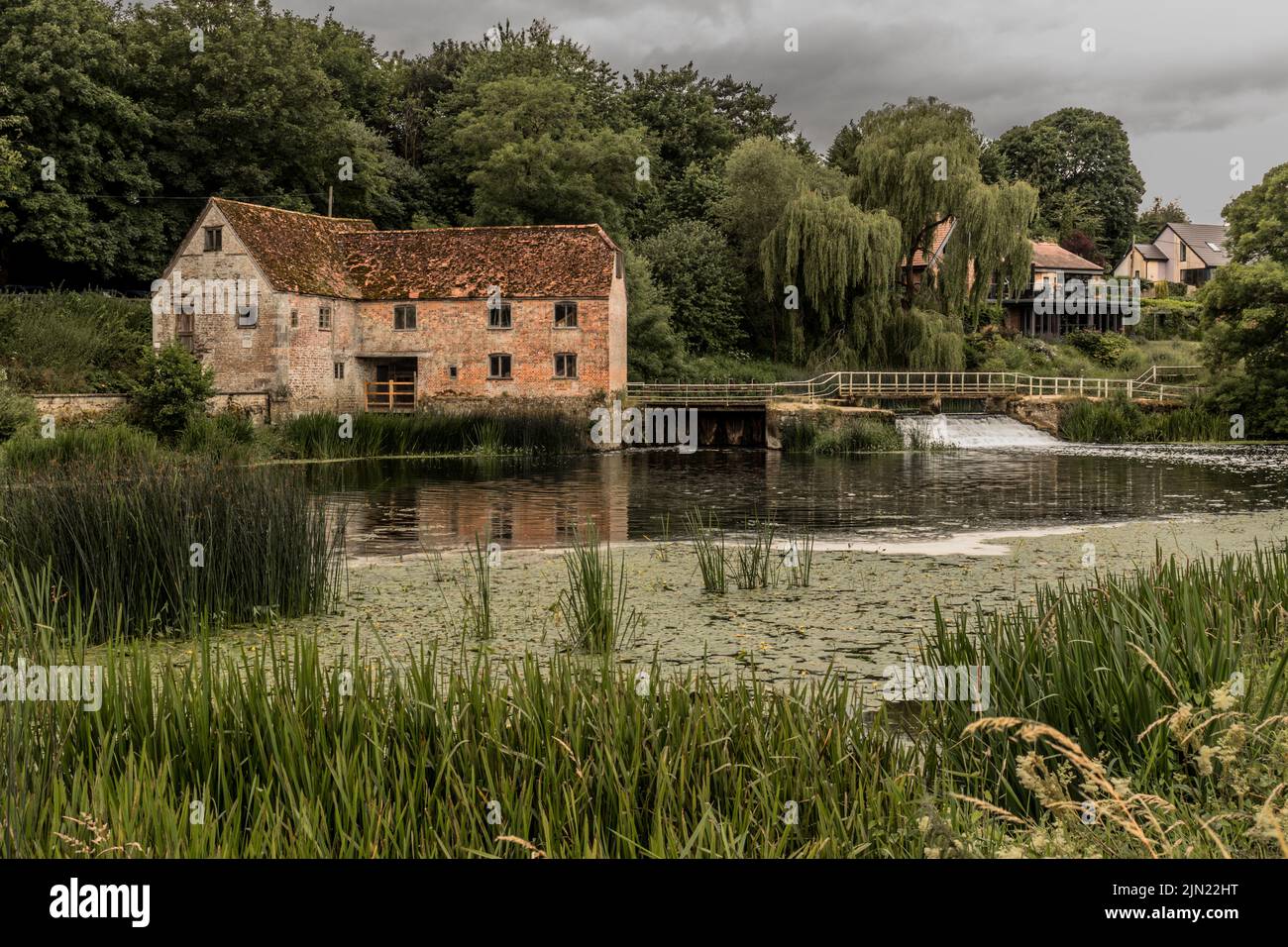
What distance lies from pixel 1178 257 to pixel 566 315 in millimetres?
62614

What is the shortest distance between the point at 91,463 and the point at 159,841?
8.30m

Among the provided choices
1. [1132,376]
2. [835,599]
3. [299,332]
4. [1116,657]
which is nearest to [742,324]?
[1132,376]

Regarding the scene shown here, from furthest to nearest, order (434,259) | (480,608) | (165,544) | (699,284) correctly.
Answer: (699,284) < (434,259) < (480,608) < (165,544)

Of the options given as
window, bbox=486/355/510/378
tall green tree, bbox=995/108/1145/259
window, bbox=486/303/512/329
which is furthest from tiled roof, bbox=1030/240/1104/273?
window, bbox=486/355/510/378

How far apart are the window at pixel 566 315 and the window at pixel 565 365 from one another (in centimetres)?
103

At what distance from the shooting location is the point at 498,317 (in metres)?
45.2

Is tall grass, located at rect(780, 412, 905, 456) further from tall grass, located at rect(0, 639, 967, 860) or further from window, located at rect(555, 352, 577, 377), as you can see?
tall grass, located at rect(0, 639, 967, 860)

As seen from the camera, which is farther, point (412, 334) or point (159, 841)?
point (412, 334)

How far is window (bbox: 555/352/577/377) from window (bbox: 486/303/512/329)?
231 centimetres

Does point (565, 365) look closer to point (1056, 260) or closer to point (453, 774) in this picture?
point (453, 774)

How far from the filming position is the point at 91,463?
11.7 metres

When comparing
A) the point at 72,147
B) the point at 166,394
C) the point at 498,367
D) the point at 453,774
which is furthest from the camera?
the point at 498,367

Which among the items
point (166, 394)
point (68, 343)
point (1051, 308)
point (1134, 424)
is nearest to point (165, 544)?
point (166, 394)

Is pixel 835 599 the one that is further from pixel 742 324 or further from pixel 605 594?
pixel 742 324
